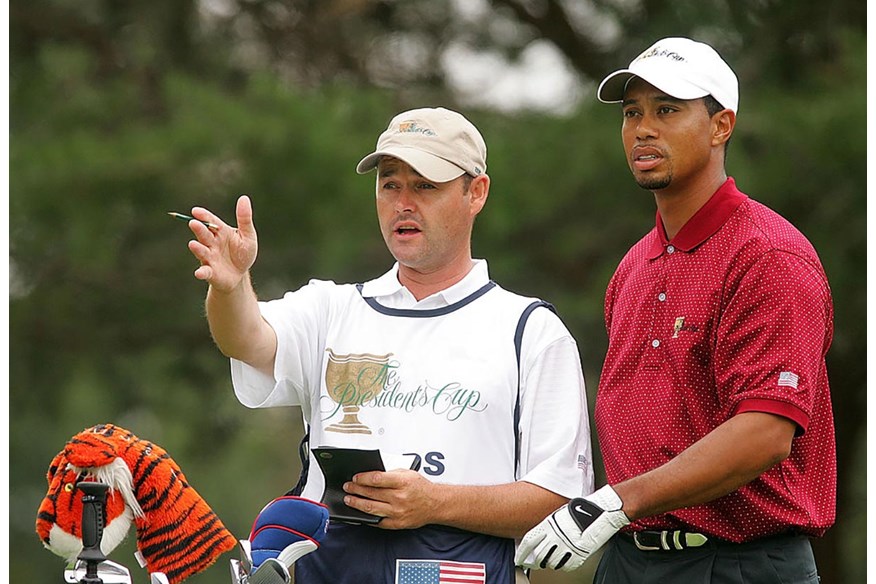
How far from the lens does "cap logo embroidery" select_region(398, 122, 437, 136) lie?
331cm

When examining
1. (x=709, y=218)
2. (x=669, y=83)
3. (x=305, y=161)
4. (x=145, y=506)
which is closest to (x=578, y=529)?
(x=709, y=218)

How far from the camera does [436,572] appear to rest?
10.1 ft

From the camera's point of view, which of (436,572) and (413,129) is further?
(413,129)

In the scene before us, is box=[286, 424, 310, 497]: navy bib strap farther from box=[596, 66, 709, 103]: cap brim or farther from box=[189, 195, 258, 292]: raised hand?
box=[596, 66, 709, 103]: cap brim

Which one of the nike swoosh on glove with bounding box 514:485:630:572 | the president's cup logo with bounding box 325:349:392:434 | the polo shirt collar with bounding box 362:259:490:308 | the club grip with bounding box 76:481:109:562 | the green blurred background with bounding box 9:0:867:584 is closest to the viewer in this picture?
the club grip with bounding box 76:481:109:562

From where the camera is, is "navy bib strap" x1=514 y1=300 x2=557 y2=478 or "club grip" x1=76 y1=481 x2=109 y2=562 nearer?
"club grip" x1=76 y1=481 x2=109 y2=562

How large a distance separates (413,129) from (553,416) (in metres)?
0.78

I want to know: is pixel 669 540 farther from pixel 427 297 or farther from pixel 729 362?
pixel 427 297

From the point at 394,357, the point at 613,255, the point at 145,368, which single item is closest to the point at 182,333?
the point at 145,368

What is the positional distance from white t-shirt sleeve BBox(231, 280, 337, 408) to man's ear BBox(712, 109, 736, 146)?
1.02 meters

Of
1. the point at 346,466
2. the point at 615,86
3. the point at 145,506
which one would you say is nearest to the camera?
the point at 145,506

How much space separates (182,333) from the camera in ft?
33.3

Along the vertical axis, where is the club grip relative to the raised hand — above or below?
below

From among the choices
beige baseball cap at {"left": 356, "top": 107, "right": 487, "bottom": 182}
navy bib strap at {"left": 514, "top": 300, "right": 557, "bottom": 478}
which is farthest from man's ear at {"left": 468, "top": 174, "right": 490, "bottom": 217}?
navy bib strap at {"left": 514, "top": 300, "right": 557, "bottom": 478}
